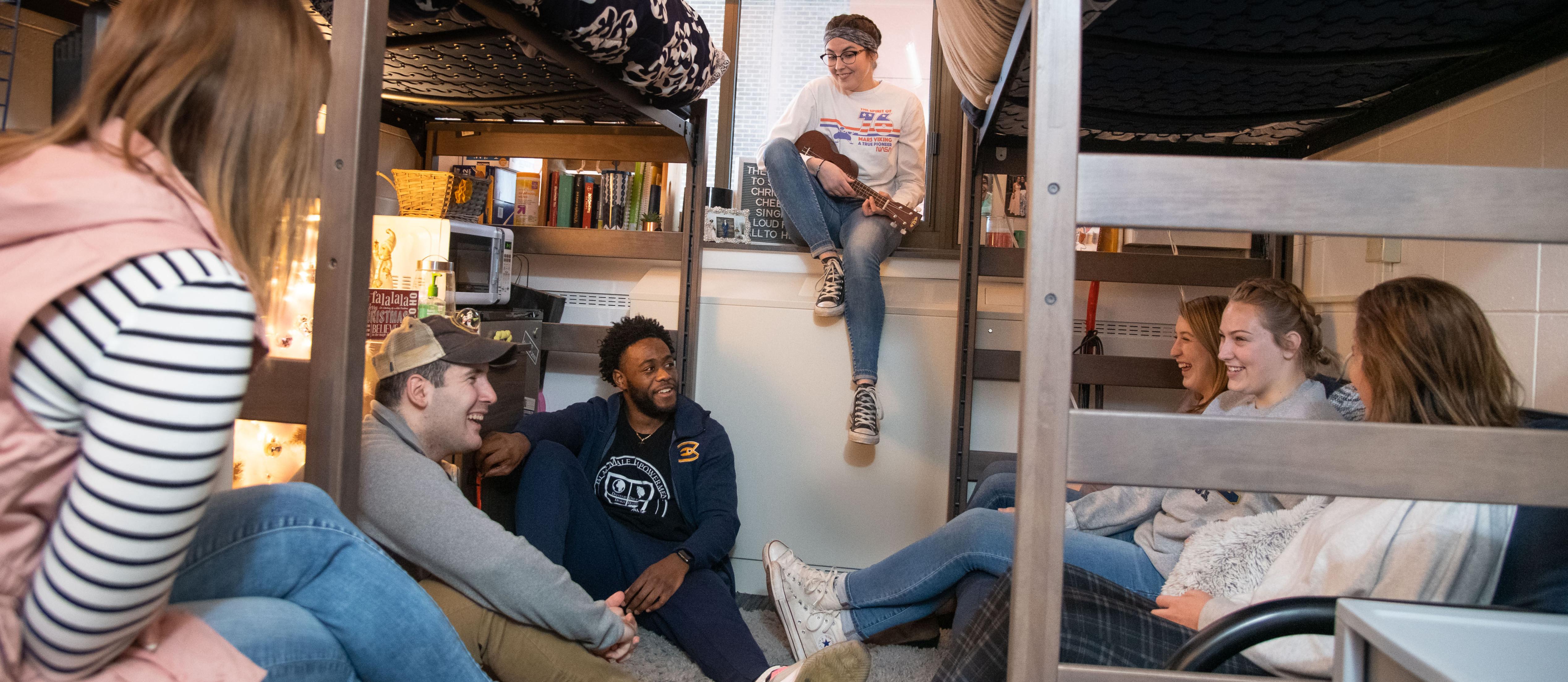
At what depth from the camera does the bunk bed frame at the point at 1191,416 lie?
78cm

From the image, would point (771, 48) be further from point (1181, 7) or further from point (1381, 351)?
point (1381, 351)

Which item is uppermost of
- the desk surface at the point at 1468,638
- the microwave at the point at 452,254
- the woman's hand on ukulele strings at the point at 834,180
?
the woman's hand on ukulele strings at the point at 834,180

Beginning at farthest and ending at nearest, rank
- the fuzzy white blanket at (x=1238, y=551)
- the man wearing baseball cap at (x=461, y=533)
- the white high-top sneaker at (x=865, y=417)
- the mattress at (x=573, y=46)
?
the white high-top sneaker at (x=865, y=417)
the mattress at (x=573, y=46)
the man wearing baseball cap at (x=461, y=533)
the fuzzy white blanket at (x=1238, y=551)

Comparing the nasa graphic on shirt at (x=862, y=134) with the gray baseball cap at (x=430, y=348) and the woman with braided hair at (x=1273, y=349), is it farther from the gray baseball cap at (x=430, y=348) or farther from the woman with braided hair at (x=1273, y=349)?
the gray baseball cap at (x=430, y=348)

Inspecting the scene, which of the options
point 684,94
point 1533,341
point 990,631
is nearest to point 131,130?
point 990,631

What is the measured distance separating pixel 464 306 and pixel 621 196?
0.77 m

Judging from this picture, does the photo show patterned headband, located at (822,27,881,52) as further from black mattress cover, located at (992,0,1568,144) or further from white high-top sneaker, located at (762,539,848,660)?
white high-top sneaker, located at (762,539,848,660)

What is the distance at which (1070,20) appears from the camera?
83 centimetres

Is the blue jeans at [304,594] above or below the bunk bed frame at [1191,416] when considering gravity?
below

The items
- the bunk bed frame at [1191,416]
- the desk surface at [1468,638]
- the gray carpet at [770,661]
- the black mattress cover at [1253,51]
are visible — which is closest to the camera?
the desk surface at [1468,638]

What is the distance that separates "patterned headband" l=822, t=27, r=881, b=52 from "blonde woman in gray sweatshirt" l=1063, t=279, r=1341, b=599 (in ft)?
4.59

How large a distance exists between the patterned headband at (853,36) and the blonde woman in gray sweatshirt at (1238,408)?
4.59 ft

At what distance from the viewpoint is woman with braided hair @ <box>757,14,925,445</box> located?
260cm

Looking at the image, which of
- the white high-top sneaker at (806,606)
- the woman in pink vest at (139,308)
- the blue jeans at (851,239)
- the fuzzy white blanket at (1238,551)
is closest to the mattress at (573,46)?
the blue jeans at (851,239)
